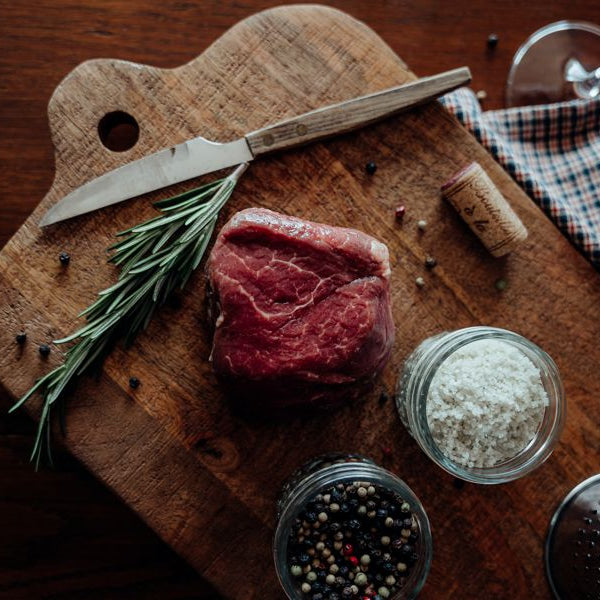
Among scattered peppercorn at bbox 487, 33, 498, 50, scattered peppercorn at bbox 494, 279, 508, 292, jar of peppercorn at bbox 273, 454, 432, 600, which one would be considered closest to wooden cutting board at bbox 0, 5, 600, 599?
scattered peppercorn at bbox 494, 279, 508, 292

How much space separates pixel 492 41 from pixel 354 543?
2154 mm

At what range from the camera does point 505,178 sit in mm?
2408

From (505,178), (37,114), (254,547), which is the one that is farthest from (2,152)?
(505,178)

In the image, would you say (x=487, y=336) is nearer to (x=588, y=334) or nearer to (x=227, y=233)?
(x=588, y=334)

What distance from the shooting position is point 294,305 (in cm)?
204

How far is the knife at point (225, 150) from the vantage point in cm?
227

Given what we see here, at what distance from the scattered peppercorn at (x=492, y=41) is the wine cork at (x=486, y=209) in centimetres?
81

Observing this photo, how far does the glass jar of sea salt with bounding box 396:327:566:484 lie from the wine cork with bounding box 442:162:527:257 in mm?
398

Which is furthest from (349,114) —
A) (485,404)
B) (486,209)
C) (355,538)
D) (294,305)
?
(355,538)

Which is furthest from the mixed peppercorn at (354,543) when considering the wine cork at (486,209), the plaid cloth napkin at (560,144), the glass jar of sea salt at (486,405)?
the plaid cloth napkin at (560,144)

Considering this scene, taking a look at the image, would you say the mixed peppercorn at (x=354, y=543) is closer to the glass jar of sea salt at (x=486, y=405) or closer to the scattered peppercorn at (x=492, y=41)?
the glass jar of sea salt at (x=486, y=405)

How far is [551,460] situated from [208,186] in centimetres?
163

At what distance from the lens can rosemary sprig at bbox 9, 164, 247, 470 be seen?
7.11ft

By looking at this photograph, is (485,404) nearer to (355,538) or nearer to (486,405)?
(486,405)
